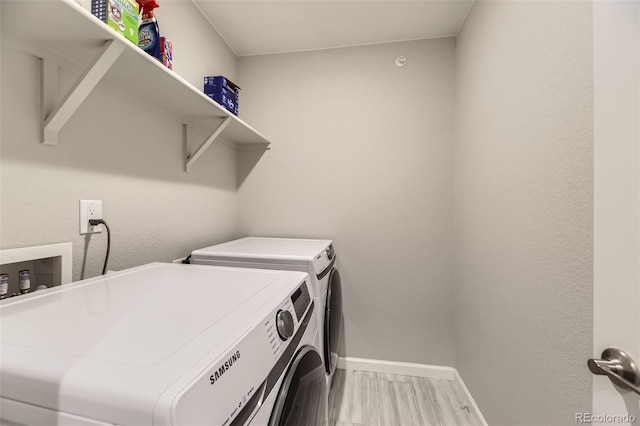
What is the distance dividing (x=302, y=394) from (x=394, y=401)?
1.32 m

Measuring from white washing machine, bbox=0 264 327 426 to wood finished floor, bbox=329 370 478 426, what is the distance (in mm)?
903

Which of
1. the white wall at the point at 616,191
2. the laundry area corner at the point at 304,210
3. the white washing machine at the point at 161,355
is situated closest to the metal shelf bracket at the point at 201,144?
the laundry area corner at the point at 304,210

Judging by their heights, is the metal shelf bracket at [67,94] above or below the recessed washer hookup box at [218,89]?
below

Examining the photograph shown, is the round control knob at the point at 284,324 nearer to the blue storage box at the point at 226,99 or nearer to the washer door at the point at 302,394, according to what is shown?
the washer door at the point at 302,394

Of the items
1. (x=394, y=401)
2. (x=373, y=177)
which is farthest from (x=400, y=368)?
(x=373, y=177)

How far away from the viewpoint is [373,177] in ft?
6.79

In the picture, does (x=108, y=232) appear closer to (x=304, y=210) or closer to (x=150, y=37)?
(x=150, y=37)

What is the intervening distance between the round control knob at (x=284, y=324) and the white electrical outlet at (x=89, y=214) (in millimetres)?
861

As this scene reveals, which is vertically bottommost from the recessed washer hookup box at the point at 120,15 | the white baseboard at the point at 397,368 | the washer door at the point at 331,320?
the white baseboard at the point at 397,368

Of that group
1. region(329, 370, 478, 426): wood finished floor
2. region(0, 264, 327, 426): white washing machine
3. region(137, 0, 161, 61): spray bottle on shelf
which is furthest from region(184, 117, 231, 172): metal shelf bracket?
region(329, 370, 478, 426): wood finished floor

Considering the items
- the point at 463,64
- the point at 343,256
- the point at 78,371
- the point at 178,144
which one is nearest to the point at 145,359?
the point at 78,371

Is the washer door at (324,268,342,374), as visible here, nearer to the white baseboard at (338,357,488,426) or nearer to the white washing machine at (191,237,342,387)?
the white washing machine at (191,237,342,387)

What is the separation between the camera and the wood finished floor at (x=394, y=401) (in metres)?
1.59

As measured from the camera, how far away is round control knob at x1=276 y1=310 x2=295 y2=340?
67 centimetres
